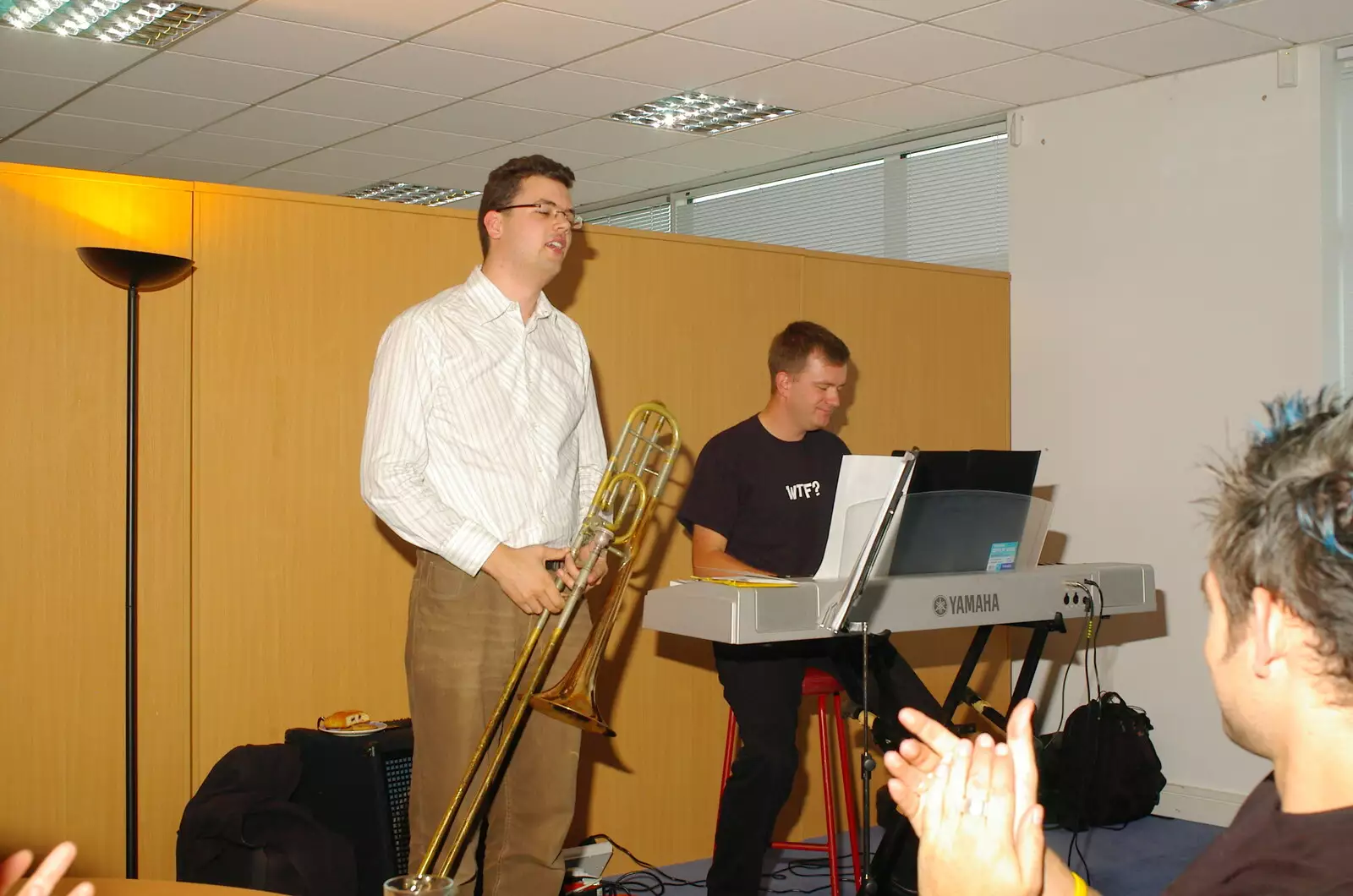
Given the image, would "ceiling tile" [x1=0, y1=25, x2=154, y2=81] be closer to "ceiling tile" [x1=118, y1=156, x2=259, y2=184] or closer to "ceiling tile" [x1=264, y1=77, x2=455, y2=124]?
"ceiling tile" [x1=264, y1=77, x2=455, y2=124]

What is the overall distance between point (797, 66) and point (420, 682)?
3.18 meters

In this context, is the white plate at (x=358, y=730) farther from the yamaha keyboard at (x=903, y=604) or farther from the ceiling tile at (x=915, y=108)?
the ceiling tile at (x=915, y=108)

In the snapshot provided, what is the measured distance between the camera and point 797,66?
16.3 feet

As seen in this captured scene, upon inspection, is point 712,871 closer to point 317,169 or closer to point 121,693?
point 121,693

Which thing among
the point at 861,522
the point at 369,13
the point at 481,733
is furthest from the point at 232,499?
the point at 369,13

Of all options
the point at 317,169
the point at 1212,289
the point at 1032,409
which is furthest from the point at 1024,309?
the point at 317,169

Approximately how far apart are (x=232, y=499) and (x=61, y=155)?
13.7ft

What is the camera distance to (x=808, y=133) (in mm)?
5996

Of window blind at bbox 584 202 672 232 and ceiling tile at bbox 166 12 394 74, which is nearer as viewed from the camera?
ceiling tile at bbox 166 12 394 74

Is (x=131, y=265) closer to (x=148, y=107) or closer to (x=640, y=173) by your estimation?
(x=148, y=107)

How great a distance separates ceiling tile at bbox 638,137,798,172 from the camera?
625cm

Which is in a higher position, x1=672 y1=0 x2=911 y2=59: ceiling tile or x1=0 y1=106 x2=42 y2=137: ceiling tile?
x1=0 y1=106 x2=42 y2=137: ceiling tile

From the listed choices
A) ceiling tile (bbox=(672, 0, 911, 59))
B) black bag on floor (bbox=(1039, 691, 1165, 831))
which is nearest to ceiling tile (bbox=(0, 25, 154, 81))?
ceiling tile (bbox=(672, 0, 911, 59))

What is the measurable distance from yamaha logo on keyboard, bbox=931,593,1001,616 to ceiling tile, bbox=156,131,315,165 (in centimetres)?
468
